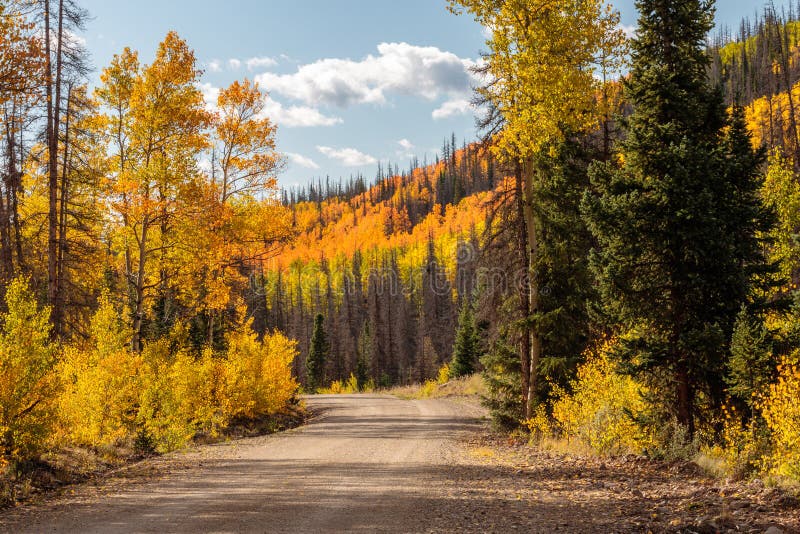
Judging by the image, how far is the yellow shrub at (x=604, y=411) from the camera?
10.8 metres

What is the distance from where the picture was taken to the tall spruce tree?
947cm

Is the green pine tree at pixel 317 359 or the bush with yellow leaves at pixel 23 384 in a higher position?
the bush with yellow leaves at pixel 23 384

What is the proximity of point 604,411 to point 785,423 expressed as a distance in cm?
441

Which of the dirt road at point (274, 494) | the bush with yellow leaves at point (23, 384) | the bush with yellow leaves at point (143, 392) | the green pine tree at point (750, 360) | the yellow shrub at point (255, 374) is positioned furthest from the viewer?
the yellow shrub at point (255, 374)

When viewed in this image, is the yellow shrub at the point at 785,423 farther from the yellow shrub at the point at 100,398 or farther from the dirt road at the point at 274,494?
the yellow shrub at the point at 100,398

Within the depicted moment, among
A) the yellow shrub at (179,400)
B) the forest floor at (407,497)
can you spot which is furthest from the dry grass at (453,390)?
the forest floor at (407,497)

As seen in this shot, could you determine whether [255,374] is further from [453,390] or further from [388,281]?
[388,281]

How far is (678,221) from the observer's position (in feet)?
31.7

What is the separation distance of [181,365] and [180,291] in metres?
3.37

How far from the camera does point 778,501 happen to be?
663 cm

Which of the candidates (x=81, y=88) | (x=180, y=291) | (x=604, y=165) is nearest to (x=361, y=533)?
(x=604, y=165)

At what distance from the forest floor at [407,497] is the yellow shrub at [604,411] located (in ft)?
1.85

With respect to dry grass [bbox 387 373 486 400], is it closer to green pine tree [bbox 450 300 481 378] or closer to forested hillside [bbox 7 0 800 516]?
green pine tree [bbox 450 300 481 378]

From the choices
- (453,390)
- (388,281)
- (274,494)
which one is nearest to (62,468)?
(274,494)
